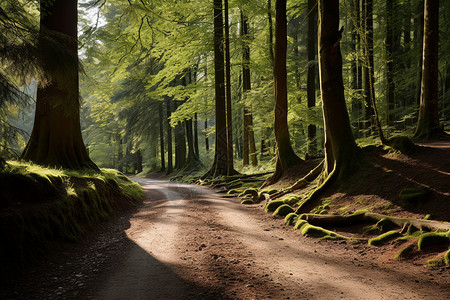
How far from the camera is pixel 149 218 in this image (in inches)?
300

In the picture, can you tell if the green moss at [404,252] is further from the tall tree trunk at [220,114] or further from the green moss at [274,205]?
the tall tree trunk at [220,114]

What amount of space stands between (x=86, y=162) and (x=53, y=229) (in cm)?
529

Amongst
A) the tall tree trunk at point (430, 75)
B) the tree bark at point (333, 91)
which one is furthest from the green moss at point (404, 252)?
the tall tree trunk at point (430, 75)

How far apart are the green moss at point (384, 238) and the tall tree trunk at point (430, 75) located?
4989 millimetres

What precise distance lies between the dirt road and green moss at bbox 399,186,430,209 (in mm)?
1509

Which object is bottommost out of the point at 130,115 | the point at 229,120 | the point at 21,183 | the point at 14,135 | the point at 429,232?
the point at 429,232

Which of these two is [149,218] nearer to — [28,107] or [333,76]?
[28,107]

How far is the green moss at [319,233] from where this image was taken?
5393mm

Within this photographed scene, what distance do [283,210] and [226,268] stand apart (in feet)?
14.1

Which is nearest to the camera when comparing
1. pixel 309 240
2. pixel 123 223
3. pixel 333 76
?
pixel 309 240

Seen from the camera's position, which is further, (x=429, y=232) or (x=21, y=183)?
(x=21, y=183)

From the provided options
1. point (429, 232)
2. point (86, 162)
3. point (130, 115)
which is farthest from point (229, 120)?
point (130, 115)

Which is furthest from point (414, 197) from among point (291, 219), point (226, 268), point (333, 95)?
point (226, 268)

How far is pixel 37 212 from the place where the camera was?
14.8 feet
